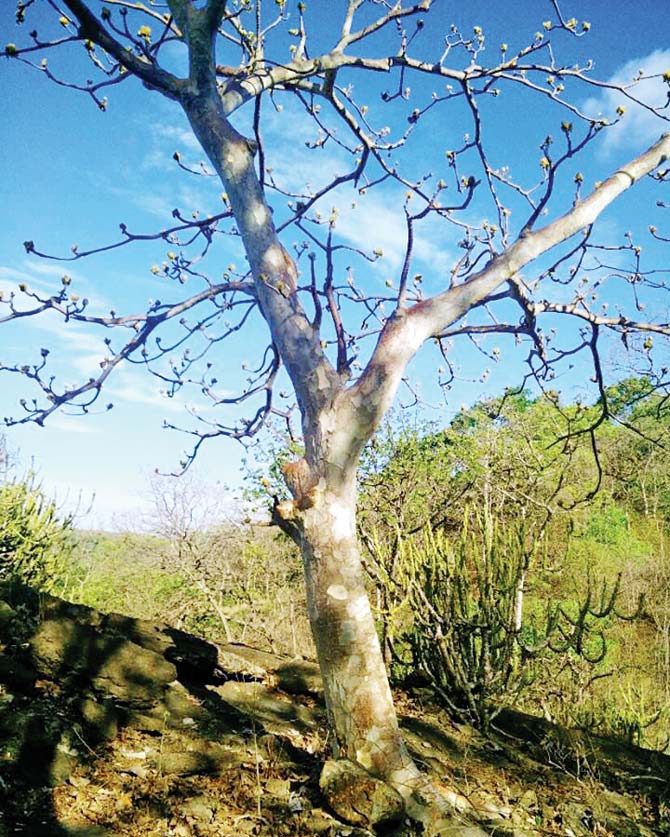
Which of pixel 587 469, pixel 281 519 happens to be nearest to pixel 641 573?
pixel 587 469

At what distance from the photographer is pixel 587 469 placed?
17812mm

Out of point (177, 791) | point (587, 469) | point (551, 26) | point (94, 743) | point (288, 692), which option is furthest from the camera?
point (587, 469)

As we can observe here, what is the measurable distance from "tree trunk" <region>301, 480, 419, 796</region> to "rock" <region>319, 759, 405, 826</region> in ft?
0.47

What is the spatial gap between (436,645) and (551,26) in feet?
15.1

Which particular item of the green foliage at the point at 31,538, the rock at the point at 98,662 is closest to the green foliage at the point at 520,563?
the rock at the point at 98,662

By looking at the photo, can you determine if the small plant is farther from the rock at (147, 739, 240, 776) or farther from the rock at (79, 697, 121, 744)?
the rock at (79, 697, 121, 744)

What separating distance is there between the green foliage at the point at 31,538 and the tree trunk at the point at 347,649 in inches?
219

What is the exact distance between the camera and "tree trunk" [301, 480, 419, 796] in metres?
2.64

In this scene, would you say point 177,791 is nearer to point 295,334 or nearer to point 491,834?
point 491,834

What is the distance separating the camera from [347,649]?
268cm

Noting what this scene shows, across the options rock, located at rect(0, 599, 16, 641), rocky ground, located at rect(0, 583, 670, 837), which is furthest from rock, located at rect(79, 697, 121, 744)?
rock, located at rect(0, 599, 16, 641)

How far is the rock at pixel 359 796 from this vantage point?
94.0 inches

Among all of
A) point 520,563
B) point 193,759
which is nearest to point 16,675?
point 193,759

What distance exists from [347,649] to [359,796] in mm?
581
